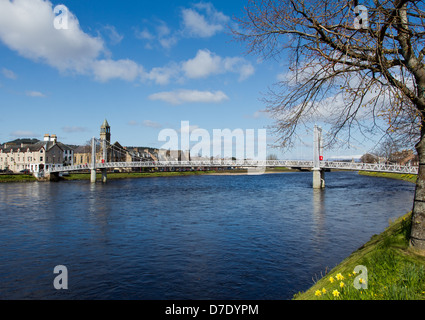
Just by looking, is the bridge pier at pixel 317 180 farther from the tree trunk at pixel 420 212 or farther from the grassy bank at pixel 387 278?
the tree trunk at pixel 420 212

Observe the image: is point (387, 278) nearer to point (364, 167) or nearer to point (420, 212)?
point (420, 212)

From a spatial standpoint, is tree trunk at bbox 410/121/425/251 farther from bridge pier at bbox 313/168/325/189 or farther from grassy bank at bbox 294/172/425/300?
bridge pier at bbox 313/168/325/189

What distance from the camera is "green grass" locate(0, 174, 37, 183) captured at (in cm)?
6512

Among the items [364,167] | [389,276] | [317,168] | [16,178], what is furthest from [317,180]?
[16,178]

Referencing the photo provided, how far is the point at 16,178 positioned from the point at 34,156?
74.3 feet

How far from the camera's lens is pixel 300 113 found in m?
8.19

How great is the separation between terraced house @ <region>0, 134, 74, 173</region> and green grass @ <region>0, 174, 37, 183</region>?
13.0 metres

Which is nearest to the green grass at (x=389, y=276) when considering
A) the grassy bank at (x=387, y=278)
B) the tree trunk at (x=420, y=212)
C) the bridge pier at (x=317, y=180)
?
the grassy bank at (x=387, y=278)

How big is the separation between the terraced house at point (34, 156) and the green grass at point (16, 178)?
42.8 ft

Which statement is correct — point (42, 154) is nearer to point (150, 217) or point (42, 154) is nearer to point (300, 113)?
point (150, 217)

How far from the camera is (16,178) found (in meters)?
68.6

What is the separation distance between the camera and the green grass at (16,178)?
214 feet

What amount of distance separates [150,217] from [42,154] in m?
76.4
